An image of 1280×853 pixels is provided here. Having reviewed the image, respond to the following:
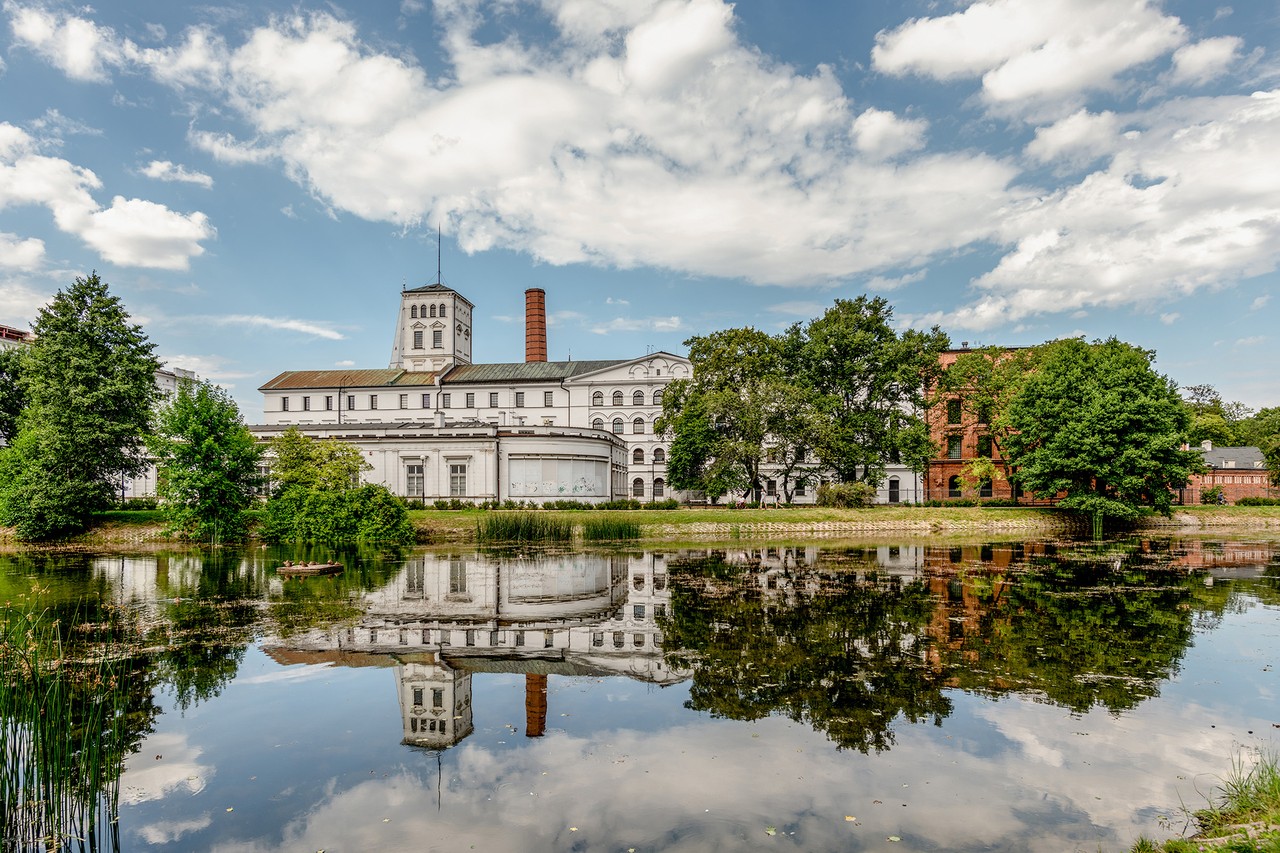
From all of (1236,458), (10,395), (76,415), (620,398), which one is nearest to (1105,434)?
(620,398)

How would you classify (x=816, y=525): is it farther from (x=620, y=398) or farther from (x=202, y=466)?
(x=202, y=466)

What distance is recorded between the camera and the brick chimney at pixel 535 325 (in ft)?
255

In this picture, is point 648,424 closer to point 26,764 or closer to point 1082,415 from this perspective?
point 1082,415

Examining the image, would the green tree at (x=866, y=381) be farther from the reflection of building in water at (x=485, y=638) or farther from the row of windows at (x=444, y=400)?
the reflection of building in water at (x=485, y=638)

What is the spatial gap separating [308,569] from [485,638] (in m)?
13.6

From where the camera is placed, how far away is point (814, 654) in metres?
11.7

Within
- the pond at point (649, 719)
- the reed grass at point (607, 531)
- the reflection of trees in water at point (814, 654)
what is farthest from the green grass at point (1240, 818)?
the reed grass at point (607, 531)

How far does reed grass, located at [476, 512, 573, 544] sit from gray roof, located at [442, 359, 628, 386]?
31.7 meters

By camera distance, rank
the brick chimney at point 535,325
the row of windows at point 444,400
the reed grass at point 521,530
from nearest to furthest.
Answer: the reed grass at point 521,530 → the row of windows at point 444,400 → the brick chimney at point 535,325

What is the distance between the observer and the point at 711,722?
8.84m

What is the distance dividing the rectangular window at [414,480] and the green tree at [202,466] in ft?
45.0

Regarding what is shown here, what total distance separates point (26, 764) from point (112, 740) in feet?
6.46

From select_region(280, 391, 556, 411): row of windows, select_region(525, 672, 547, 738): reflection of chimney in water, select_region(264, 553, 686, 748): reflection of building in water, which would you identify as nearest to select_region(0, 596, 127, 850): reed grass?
select_region(264, 553, 686, 748): reflection of building in water

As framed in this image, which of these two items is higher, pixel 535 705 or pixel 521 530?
pixel 521 530
